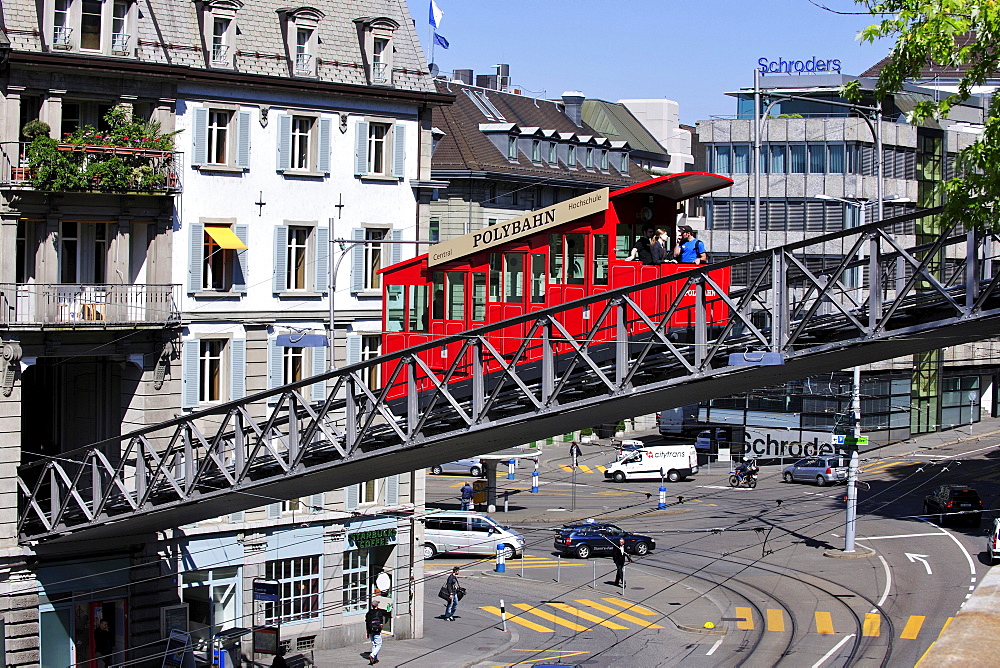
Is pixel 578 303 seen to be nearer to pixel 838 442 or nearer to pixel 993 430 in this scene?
pixel 838 442

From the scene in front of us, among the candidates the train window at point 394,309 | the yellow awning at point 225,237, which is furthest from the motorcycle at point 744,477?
the train window at point 394,309

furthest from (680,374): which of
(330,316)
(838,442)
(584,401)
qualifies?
(838,442)

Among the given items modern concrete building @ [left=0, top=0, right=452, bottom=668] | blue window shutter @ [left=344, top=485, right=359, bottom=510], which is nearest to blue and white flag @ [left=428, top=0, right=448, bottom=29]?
modern concrete building @ [left=0, top=0, right=452, bottom=668]

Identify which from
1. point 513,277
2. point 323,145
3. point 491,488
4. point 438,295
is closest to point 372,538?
point 323,145

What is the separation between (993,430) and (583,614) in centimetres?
5250

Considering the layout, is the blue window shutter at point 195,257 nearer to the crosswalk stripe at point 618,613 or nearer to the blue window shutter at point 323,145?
the blue window shutter at point 323,145

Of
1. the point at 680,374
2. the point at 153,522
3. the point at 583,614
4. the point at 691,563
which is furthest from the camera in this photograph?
the point at 691,563

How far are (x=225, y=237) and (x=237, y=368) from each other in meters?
4.16

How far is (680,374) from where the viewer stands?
2319 centimetres

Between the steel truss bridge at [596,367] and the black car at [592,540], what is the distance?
95.3ft

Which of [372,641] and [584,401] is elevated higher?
[584,401]

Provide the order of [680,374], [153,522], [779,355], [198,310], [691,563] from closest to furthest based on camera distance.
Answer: [779,355] → [680,374] → [153,522] → [198,310] → [691,563]

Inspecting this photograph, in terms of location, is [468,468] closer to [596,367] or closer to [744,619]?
[744,619]

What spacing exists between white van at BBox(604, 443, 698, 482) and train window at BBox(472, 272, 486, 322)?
48560 millimetres
